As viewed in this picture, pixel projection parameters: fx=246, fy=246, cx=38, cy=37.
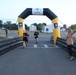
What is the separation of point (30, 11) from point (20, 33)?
2865 millimetres

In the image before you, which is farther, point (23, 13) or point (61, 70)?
point (23, 13)

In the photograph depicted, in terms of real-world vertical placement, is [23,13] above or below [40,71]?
above

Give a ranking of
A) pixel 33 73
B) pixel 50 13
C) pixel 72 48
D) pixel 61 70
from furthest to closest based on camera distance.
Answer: pixel 50 13
pixel 72 48
pixel 61 70
pixel 33 73

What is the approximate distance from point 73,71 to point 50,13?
19.6 meters

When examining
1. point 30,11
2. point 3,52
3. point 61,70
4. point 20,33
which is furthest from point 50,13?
point 61,70

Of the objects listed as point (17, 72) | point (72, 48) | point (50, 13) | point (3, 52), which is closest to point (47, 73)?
point (17, 72)

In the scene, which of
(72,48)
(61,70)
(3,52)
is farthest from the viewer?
(3,52)

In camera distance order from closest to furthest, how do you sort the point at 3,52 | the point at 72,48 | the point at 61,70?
the point at 61,70 < the point at 72,48 < the point at 3,52

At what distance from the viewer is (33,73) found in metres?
8.99

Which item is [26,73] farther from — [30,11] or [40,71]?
[30,11]

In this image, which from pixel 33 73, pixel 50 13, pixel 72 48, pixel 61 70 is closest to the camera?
pixel 33 73

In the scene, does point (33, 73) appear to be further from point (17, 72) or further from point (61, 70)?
point (61, 70)

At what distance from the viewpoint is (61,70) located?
381 inches

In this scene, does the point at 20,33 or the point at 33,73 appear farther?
the point at 20,33
